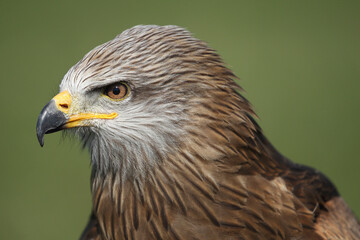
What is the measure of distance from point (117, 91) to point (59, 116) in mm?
284

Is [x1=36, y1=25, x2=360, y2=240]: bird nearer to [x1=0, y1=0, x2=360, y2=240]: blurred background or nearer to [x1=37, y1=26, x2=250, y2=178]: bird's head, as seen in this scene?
[x1=37, y1=26, x2=250, y2=178]: bird's head

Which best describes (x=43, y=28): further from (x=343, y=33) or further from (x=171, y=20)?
(x=343, y=33)

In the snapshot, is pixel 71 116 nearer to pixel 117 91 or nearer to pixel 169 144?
pixel 117 91

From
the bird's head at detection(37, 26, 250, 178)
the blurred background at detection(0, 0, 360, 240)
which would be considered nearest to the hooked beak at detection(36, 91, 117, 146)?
the bird's head at detection(37, 26, 250, 178)

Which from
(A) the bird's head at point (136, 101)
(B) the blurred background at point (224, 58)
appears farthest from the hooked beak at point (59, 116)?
(B) the blurred background at point (224, 58)

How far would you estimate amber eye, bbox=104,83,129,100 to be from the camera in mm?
2279

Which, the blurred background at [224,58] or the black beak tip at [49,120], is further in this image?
the blurred background at [224,58]

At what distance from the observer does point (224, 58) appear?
7.05 meters

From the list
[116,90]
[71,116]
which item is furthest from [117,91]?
[71,116]

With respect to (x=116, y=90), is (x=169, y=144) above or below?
below

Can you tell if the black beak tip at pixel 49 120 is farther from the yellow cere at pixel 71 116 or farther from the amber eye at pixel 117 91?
the amber eye at pixel 117 91

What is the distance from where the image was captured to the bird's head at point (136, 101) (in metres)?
2.28

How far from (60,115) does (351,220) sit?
63.2 inches

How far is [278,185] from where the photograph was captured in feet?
7.91
